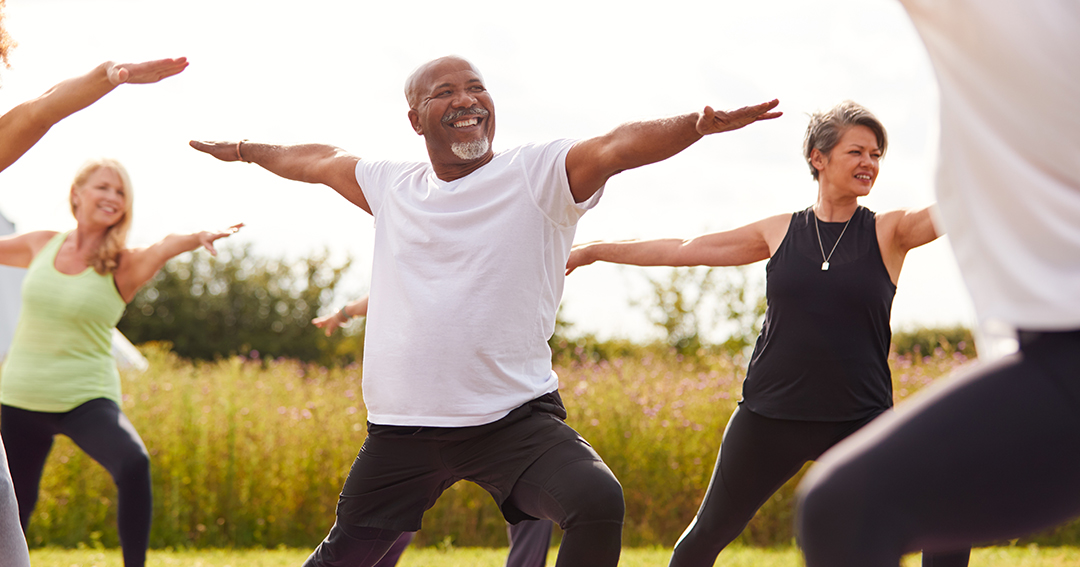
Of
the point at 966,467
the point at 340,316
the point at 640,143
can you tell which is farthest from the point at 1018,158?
the point at 340,316

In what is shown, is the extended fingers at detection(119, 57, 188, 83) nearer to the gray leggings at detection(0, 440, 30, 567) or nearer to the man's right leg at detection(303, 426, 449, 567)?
the gray leggings at detection(0, 440, 30, 567)

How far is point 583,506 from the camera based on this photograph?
2854mm

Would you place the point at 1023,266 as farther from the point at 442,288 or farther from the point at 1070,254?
the point at 442,288

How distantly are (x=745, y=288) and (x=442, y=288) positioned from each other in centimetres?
1244

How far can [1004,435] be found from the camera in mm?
1484

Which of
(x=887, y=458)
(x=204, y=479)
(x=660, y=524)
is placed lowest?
(x=660, y=524)

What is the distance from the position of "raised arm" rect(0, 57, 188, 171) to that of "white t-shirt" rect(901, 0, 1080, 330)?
270 cm

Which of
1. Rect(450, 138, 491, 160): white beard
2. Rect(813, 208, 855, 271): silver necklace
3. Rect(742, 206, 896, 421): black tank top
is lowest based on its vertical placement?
Rect(742, 206, 896, 421): black tank top

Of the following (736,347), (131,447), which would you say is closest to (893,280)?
(131,447)

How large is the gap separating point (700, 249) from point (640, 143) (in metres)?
1.49

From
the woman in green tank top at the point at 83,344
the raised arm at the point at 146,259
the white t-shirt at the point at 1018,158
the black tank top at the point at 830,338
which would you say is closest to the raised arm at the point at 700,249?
the black tank top at the point at 830,338

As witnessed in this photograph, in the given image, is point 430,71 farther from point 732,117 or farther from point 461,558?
point 461,558

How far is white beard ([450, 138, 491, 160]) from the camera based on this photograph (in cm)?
345

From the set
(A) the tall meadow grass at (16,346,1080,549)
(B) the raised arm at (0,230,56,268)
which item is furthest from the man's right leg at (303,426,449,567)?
(A) the tall meadow grass at (16,346,1080,549)
